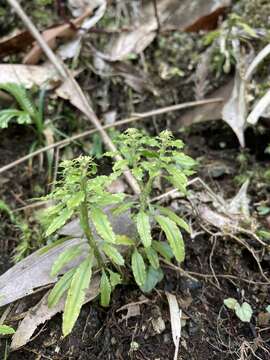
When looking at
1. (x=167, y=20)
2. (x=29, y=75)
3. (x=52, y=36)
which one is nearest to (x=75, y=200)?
(x=29, y=75)

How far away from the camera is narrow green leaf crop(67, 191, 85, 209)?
135 cm

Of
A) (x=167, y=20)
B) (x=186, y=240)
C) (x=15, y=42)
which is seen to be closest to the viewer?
(x=186, y=240)

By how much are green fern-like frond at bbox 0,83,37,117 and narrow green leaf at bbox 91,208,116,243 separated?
47.4 inches

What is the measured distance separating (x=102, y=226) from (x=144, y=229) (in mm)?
202

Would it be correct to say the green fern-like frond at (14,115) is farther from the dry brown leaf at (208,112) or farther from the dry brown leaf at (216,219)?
the dry brown leaf at (216,219)

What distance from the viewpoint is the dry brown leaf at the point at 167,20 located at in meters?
2.88

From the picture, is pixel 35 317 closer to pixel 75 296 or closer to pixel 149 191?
pixel 75 296

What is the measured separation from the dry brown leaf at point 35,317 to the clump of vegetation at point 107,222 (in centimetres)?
10

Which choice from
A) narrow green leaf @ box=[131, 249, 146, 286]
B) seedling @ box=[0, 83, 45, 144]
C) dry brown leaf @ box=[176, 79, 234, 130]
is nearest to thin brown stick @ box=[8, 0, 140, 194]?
seedling @ box=[0, 83, 45, 144]

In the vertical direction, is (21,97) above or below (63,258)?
above

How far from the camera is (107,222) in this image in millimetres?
1440

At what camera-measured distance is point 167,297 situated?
181cm

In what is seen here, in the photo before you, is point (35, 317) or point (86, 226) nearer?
point (86, 226)

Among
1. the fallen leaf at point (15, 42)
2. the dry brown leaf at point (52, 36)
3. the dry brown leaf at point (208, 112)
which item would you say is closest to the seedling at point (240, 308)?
the dry brown leaf at point (208, 112)
